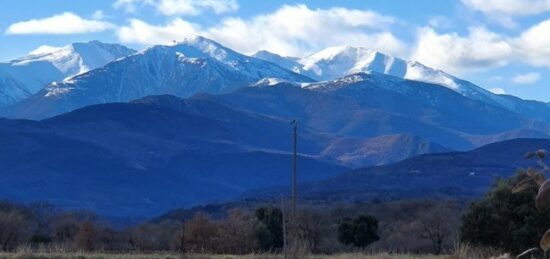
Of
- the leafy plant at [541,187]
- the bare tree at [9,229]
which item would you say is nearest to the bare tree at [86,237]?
the bare tree at [9,229]

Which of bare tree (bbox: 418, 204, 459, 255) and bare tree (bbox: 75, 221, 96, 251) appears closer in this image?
bare tree (bbox: 75, 221, 96, 251)

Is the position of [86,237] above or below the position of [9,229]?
below

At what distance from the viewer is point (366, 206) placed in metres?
98.8

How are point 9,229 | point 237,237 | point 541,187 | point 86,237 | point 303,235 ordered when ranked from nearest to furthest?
point 541,187, point 237,237, point 86,237, point 9,229, point 303,235

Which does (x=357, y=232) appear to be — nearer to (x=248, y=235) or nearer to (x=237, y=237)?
(x=248, y=235)

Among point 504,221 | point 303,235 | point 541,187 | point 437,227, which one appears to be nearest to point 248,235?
point 303,235

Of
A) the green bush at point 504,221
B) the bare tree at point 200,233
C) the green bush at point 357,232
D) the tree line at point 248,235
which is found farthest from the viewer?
the green bush at point 357,232

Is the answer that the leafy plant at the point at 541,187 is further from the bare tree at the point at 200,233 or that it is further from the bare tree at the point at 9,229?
the bare tree at the point at 9,229

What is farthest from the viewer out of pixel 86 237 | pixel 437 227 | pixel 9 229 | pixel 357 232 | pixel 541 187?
pixel 437 227

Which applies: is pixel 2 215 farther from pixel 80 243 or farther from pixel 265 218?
pixel 265 218

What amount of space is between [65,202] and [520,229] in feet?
565

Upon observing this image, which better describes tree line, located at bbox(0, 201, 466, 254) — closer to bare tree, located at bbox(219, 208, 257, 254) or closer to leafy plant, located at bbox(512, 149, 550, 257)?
bare tree, located at bbox(219, 208, 257, 254)

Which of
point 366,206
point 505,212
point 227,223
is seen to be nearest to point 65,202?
point 366,206

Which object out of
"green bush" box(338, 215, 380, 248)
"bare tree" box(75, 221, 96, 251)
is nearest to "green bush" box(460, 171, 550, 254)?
"green bush" box(338, 215, 380, 248)
